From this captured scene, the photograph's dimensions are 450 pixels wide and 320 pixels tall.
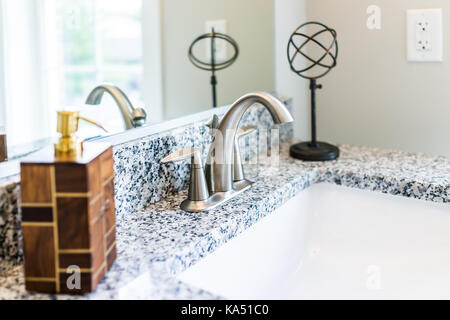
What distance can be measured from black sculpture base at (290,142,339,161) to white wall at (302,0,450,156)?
0.19 meters

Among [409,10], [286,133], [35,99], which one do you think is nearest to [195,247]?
[35,99]

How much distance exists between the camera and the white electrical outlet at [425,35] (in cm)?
124

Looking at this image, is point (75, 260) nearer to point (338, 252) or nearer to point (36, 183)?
point (36, 183)

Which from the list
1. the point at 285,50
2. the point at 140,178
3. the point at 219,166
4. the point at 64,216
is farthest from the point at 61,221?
the point at 285,50

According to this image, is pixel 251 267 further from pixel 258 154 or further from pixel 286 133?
pixel 286 133

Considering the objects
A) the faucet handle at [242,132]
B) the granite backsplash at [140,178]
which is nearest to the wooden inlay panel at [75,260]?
the granite backsplash at [140,178]

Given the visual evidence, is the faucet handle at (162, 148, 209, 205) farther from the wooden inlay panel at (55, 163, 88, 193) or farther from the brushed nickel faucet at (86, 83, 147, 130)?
the wooden inlay panel at (55, 163, 88, 193)

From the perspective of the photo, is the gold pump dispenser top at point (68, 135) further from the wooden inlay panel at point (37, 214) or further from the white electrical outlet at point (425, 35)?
the white electrical outlet at point (425, 35)

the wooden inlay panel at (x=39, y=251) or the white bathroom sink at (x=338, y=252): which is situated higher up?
the wooden inlay panel at (x=39, y=251)

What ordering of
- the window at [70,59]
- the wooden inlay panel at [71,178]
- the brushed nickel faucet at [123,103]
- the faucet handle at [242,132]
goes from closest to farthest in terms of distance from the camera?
the wooden inlay panel at [71,178] < the window at [70,59] < the brushed nickel faucet at [123,103] < the faucet handle at [242,132]

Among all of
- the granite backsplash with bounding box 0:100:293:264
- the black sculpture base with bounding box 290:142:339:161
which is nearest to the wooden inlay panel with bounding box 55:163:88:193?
the granite backsplash with bounding box 0:100:293:264

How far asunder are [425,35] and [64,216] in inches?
40.4

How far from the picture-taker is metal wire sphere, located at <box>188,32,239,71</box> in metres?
1.21

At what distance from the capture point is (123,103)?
38.3 inches
